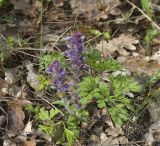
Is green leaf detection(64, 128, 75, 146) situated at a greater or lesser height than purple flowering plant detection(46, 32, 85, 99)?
lesser

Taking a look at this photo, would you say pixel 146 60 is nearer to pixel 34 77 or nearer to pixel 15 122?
pixel 34 77

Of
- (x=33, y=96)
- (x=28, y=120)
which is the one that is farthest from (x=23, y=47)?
(x=28, y=120)

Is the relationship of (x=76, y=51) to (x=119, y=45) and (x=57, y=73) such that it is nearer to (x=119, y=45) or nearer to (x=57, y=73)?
(x=57, y=73)

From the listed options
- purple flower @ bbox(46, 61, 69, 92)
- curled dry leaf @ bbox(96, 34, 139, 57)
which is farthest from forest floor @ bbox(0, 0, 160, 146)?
purple flower @ bbox(46, 61, 69, 92)

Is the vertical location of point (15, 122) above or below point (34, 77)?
below

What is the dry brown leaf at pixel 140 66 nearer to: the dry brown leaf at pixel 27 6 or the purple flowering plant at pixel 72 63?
the purple flowering plant at pixel 72 63

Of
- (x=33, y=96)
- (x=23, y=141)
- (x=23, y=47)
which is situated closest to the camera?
(x=23, y=141)

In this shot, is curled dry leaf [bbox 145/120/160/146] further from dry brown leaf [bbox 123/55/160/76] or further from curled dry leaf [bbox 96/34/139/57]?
curled dry leaf [bbox 96/34/139/57]

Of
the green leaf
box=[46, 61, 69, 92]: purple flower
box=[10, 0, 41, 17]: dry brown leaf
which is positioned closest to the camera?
box=[46, 61, 69, 92]: purple flower

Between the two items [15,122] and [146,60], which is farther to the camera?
[146,60]
